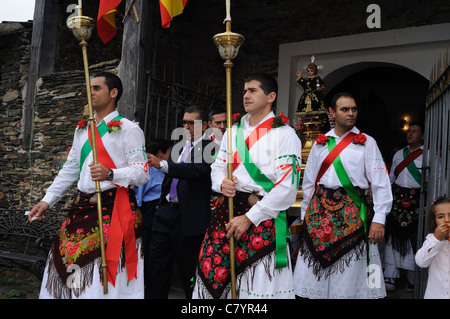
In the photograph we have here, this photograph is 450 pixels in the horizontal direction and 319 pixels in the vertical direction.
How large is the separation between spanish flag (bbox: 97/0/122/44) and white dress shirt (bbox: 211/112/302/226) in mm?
2980

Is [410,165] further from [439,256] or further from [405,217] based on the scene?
[439,256]

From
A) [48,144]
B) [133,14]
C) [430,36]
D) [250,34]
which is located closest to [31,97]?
[48,144]

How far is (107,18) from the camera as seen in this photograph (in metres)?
5.42

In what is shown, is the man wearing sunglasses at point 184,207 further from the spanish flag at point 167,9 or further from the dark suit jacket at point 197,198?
the spanish flag at point 167,9

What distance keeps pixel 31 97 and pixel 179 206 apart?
13.9 feet

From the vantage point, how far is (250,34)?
8398mm

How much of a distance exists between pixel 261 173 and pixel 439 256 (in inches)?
46.4

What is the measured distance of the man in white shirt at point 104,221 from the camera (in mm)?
2932

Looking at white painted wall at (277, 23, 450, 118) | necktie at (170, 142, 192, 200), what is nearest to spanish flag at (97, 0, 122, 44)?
A: necktie at (170, 142, 192, 200)

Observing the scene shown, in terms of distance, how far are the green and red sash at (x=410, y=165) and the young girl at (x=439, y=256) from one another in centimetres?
281

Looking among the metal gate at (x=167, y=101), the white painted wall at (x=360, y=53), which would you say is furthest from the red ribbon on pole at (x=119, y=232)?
the white painted wall at (x=360, y=53)

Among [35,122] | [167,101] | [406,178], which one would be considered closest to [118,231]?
[167,101]

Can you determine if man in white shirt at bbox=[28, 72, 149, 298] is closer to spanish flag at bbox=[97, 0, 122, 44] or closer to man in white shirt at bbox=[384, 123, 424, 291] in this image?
spanish flag at bbox=[97, 0, 122, 44]
